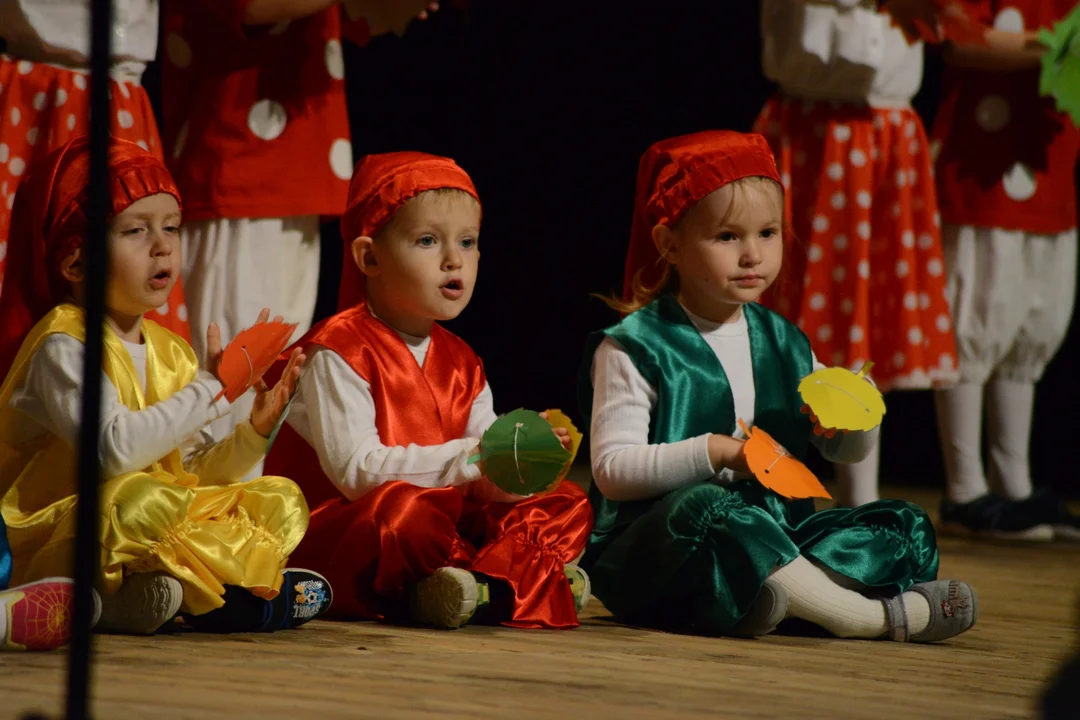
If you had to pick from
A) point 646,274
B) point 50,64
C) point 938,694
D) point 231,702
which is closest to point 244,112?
point 50,64

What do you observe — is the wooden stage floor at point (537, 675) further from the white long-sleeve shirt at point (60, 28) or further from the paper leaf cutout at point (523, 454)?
the white long-sleeve shirt at point (60, 28)

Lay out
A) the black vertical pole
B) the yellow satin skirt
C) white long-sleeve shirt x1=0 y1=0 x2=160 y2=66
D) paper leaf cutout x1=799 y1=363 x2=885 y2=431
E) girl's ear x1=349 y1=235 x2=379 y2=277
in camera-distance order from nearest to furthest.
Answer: the black vertical pole
the yellow satin skirt
paper leaf cutout x1=799 y1=363 x2=885 y2=431
girl's ear x1=349 y1=235 x2=379 y2=277
white long-sleeve shirt x1=0 y1=0 x2=160 y2=66

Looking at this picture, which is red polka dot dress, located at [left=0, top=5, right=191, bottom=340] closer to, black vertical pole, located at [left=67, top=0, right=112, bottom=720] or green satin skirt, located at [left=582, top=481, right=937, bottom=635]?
green satin skirt, located at [left=582, top=481, right=937, bottom=635]

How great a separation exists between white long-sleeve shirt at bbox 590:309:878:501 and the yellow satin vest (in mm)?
552

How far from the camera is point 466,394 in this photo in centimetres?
267

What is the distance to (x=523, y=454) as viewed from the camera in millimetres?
2371

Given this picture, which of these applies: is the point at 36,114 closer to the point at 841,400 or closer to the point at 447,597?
the point at 447,597

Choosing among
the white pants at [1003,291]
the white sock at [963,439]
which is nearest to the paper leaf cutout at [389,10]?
the white pants at [1003,291]

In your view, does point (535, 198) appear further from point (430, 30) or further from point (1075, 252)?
point (1075, 252)

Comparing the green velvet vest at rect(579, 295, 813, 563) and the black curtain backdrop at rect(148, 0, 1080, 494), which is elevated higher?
Result: the black curtain backdrop at rect(148, 0, 1080, 494)

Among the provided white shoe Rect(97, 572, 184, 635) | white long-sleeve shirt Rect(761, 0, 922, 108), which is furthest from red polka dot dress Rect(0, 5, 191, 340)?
white long-sleeve shirt Rect(761, 0, 922, 108)

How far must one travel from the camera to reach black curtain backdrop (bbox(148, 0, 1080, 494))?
4.71 meters

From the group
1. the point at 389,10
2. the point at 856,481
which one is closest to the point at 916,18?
the point at 856,481

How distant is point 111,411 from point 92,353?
3.12ft
